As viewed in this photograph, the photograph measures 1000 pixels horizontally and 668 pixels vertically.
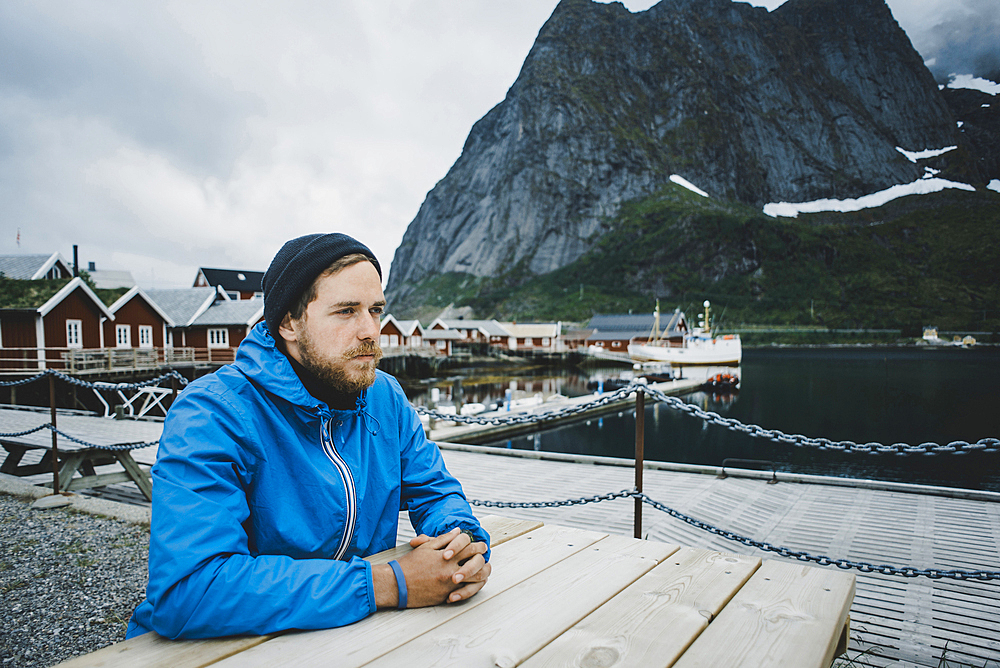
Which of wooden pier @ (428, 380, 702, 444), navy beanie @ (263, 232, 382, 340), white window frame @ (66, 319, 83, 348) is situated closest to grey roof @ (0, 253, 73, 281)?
white window frame @ (66, 319, 83, 348)

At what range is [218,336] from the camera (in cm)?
3109

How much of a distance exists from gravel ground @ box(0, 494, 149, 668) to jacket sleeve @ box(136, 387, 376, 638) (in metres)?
2.82

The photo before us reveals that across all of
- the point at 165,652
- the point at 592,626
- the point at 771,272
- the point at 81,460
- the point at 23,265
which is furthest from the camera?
the point at 771,272

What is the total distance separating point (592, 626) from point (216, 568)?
96cm

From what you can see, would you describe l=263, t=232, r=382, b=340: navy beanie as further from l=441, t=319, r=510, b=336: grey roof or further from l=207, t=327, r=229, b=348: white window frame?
l=441, t=319, r=510, b=336: grey roof

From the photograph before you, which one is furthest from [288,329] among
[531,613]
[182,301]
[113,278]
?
[113,278]

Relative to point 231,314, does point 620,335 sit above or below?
below

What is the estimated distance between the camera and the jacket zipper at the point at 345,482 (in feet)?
5.41

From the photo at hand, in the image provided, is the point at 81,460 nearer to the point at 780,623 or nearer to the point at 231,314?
the point at 780,623

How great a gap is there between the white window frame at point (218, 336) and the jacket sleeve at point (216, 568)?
33214 millimetres

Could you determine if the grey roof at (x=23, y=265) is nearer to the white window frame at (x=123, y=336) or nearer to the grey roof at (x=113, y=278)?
the white window frame at (x=123, y=336)

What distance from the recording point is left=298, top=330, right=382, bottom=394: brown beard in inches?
65.8

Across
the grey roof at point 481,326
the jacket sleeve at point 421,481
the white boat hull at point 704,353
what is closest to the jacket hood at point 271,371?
the jacket sleeve at point 421,481

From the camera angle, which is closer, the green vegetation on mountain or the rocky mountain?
the green vegetation on mountain
